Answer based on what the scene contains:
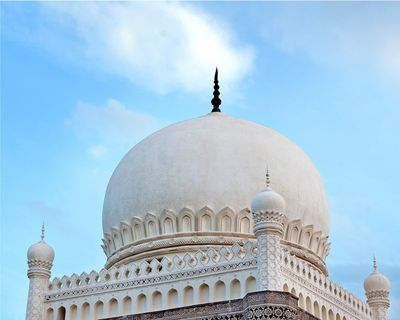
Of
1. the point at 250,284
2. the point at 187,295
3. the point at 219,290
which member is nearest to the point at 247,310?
the point at 250,284

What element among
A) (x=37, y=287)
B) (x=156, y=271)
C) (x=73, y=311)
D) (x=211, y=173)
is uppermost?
(x=211, y=173)

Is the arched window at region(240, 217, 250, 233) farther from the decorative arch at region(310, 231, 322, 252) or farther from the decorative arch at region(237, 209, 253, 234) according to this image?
the decorative arch at region(310, 231, 322, 252)

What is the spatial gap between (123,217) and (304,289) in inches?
162

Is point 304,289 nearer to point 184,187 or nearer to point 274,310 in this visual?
point 274,310

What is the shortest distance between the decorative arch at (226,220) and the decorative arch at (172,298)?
176cm

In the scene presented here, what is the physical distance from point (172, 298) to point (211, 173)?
2.73 m

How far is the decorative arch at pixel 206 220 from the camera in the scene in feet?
56.5

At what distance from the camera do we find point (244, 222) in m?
17.2

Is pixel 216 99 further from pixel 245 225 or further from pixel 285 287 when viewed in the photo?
pixel 285 287

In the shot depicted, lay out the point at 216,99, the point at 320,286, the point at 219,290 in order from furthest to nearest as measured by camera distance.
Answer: the point at 216,99, the point at 320,286, the point at 219,290

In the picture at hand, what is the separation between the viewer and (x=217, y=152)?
17.8m

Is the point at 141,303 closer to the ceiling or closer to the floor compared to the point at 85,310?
closer to the floor

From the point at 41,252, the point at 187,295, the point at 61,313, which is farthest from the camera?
the point at 41,252

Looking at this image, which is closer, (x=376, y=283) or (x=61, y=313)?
(x=61, y=313)
